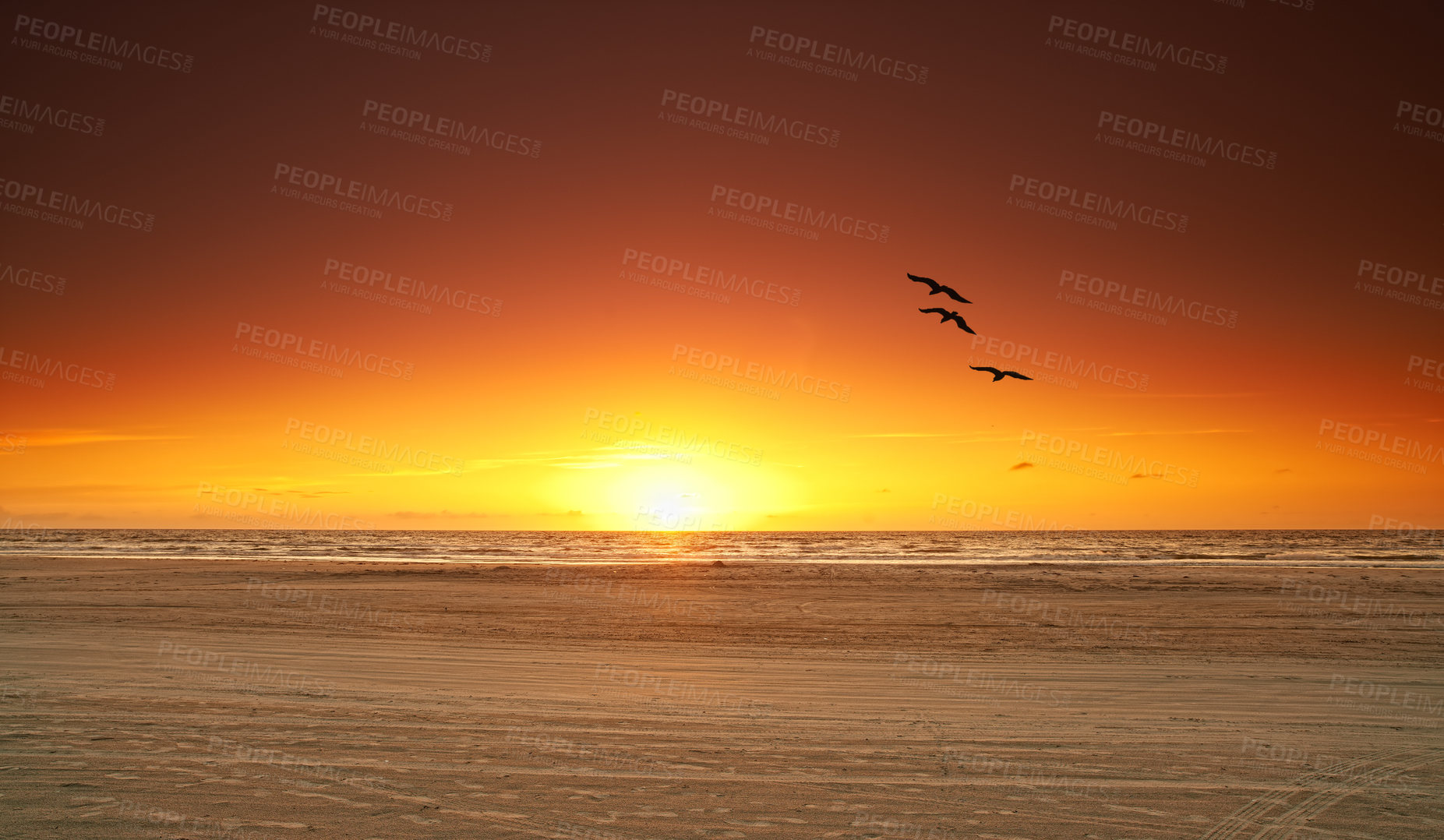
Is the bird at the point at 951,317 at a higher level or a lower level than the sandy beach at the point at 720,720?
higher

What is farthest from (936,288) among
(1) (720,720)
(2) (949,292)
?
(1) (720,720)

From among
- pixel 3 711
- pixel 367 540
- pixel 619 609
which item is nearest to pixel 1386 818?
pixel 3 711

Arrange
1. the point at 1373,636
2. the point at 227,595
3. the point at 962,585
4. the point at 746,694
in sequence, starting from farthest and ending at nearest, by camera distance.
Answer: the point at 962,585
the point at 227,595
the point at 1373,636
the point at 746,694

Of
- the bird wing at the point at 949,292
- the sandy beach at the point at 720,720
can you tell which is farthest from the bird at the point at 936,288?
the sandy beach at the point at 720,720

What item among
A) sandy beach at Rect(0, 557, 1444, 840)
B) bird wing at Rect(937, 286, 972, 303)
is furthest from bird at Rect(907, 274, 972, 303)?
sandy beach at Rect(0, 557, 1444, 840)

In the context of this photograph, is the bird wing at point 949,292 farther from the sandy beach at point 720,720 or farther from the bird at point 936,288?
the sandy beach at point 720,720

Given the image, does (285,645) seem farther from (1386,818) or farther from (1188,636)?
(1188,636)

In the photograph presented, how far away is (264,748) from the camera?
25.4 ft

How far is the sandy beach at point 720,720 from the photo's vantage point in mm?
6316

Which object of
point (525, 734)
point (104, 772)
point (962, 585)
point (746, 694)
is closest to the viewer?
point (104, 772)

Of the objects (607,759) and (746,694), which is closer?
(607,759)

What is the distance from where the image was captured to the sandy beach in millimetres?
6316

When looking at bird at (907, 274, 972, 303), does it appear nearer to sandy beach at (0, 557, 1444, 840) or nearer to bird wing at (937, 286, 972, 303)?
bird wing at (937, 286, 972, 303)

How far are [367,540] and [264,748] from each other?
203 feet
